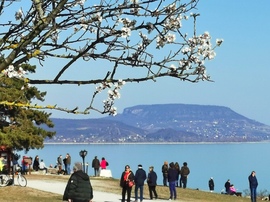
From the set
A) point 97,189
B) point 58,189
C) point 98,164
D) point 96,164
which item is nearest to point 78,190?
point 58,189

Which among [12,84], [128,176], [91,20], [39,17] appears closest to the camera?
[39,17]

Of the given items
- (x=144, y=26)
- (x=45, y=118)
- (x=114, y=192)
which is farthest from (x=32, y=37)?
(x=45, y=118)

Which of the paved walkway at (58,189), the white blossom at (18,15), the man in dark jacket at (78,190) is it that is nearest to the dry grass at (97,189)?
the paved walkway at (58,189)

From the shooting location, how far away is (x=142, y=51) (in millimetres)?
7430

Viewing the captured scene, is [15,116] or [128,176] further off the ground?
[15,116]

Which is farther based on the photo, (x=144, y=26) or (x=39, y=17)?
(x=144, y=26)

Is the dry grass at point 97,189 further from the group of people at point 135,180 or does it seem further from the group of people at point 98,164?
the group of people at point 98,164

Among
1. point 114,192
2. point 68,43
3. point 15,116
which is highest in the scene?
point 15,116

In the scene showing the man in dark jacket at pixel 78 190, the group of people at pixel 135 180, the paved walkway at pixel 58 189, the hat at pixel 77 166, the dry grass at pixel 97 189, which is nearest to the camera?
the hat at pixel 77 166

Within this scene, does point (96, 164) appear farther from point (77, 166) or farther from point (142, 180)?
point (77, 166)

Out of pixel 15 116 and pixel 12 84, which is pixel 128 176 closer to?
pixel 12 84

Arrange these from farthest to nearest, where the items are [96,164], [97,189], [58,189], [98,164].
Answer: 1. [98,164]
2. [96,164]
3. [97,189]
4. [58,189]

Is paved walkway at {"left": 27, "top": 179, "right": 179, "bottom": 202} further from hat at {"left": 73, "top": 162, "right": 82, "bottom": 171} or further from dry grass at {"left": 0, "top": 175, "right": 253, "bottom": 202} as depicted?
hat at {"left": 73, "top": 162, "right": 82, "bottom": 171}

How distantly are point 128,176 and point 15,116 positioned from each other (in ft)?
61.6
